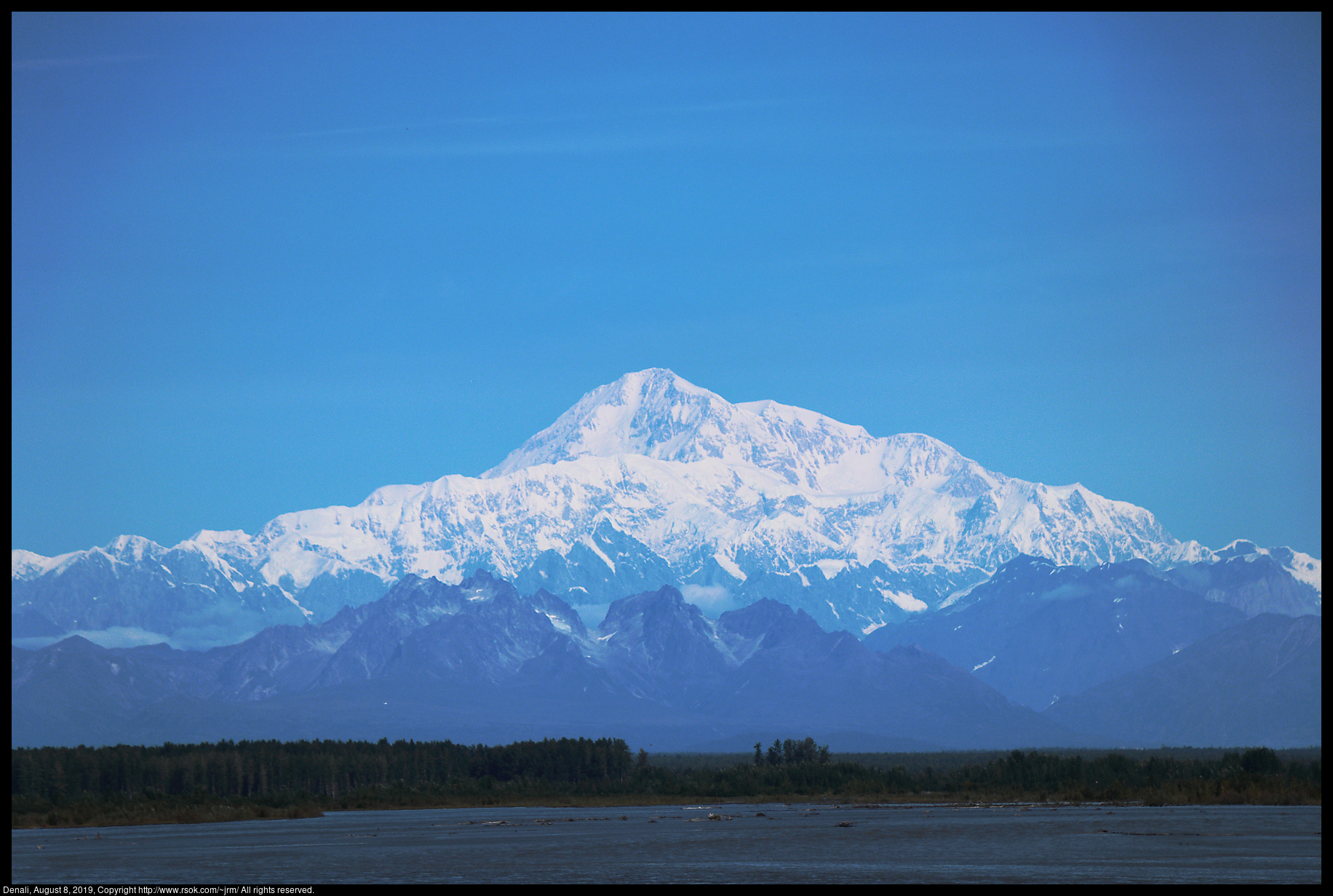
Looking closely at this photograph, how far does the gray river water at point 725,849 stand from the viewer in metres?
69.3

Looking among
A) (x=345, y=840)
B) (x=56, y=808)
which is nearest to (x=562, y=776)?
(x=56, y=808)

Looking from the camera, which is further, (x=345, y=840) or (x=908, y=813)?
(x=908, y=813)

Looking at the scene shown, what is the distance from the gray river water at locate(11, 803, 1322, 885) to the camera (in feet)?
227

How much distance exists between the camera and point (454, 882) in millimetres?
67062

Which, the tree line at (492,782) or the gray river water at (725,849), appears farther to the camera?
the tree line at (492,782)

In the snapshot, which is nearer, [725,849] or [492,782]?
[725,849]

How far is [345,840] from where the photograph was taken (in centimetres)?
9956

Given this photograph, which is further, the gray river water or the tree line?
the tree line

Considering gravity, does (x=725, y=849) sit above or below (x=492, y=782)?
above

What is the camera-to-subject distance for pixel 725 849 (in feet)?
283

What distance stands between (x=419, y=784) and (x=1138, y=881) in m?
130

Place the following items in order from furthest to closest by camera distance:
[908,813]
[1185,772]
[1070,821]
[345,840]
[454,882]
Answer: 1. [1185,772]
2. [908,813]
3. [1070,821]
4. [345,840]
5. [454,882]
